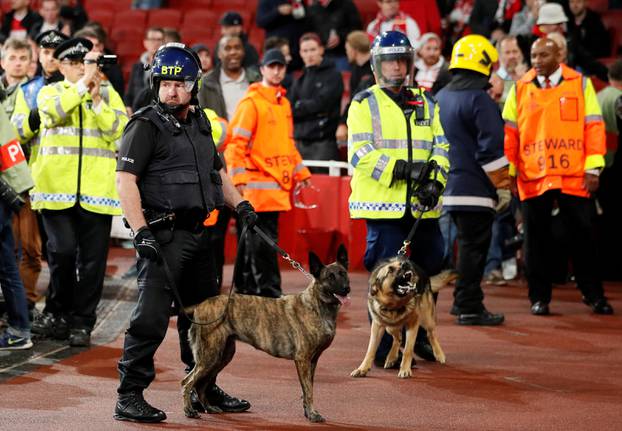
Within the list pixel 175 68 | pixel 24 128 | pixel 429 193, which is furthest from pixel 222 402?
pixel 24 128

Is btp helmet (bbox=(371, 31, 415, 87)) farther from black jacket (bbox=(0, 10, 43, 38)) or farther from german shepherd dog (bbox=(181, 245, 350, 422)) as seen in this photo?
black jacket (bbox=(0, 10, 43, 38))

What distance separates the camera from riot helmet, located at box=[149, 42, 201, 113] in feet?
20.3

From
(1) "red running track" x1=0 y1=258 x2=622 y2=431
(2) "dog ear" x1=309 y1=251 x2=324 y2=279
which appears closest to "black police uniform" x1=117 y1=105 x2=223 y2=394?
(1) "red running track" x1=0 y1=258 x2=622 y2=431

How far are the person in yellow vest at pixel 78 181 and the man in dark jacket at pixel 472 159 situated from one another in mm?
2630

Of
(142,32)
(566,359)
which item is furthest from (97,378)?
(142,32)

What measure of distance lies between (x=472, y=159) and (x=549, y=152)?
35.3 inches

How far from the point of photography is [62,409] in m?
6.56

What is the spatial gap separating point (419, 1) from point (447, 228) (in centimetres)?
422

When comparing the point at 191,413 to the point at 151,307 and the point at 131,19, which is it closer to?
the point at 151,307

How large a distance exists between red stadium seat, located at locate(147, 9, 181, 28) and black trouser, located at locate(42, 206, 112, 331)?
9632 millimetres

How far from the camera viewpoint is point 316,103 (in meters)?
13.4

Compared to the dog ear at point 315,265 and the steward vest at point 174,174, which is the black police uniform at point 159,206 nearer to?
the steward vest at point 174,174

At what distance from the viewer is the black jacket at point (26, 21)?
53.8 ft

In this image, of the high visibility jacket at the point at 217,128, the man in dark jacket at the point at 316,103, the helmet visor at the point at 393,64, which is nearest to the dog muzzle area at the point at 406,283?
the helmet visor at the point at 393,64
